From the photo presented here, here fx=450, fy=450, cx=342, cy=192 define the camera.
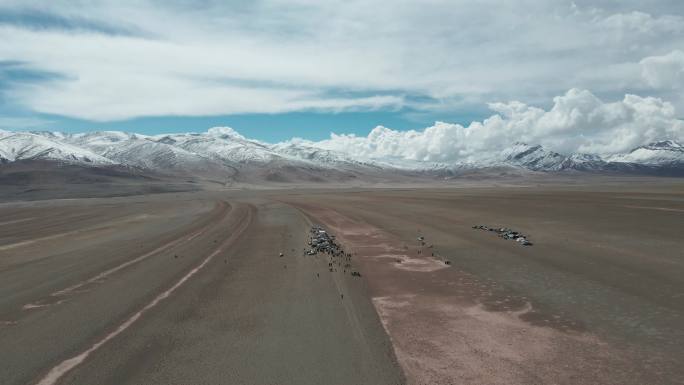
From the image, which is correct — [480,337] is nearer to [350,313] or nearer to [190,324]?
[350,313]

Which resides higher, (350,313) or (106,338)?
(106,338)

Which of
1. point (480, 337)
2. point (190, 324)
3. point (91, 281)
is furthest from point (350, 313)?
point (91, 281)

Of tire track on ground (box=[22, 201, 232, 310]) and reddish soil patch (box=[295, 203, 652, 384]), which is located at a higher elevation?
tire track on ground (box=[22, 201, 232, 310])

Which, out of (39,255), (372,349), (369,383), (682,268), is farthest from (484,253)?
(39,255)

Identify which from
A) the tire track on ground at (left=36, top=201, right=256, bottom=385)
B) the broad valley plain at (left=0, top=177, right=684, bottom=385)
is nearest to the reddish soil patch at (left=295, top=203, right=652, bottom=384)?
the broad valley plain at (left=0, top=177, right=684, bottom=385)

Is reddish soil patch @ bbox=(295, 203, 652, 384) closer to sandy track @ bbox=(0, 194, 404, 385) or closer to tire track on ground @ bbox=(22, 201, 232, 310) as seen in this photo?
sandy track @ bbox=(0, 194, 404, 385)

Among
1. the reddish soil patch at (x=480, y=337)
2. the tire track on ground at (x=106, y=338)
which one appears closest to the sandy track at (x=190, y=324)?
the tire track on ground at (x=106, y=338)

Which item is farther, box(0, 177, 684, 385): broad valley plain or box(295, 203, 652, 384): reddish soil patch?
box(0, 177, 684, 385): broad valley plain

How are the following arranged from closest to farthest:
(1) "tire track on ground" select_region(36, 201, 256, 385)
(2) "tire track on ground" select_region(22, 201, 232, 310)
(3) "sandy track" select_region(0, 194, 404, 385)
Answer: (1) "tire track on ground" select_region(36, 201, 256, 385) → (3) "sandy track" select_region(0, 194, 404, 385) → (2) "tire track on ground" select_region(22, 201, 232, 310)

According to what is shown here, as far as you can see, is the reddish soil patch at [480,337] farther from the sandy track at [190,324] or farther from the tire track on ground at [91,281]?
the tire track on ground at [91,281]
